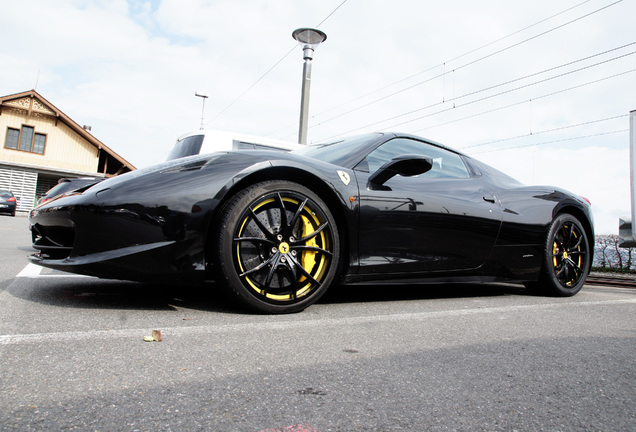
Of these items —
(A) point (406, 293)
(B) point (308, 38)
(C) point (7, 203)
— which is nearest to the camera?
(A) point (406, 293)

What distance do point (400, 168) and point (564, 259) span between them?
6.57 feet

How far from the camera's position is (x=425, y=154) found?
3514mm

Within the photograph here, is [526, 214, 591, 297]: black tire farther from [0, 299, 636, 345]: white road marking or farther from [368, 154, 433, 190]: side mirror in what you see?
[368, 154, 433, 190]: side mirror

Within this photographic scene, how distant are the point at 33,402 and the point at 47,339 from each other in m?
0.64

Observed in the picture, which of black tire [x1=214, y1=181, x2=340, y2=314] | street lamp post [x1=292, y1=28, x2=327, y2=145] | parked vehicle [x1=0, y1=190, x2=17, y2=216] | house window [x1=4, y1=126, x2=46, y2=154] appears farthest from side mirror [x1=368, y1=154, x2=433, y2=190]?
house window [x1=4, y1=126, x2=46, y2=154]

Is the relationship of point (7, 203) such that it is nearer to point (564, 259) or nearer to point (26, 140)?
point (26, 140)

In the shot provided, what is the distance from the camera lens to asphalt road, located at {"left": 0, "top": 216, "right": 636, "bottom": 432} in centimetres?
118

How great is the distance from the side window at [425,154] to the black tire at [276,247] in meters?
0.62

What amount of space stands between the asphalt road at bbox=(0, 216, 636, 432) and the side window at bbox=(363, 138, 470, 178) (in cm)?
100

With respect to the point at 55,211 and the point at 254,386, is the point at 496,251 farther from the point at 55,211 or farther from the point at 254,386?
the point at 55,211

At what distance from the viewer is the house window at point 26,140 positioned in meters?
25.7

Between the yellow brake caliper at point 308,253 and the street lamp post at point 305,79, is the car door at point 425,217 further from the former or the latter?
the street lamp post at point 305,79

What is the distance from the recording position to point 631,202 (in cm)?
609

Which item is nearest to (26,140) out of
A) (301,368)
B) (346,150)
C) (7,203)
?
(7,203)
